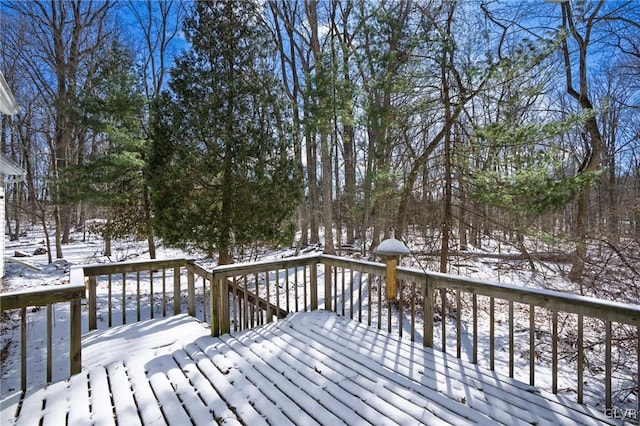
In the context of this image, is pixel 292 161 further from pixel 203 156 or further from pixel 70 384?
pixel 70 384

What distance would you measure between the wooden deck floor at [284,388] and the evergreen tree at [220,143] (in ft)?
11.1

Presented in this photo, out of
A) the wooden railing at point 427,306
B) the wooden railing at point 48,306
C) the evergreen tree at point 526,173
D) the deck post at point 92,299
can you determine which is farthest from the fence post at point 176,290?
the evergreen tree at point 526,173

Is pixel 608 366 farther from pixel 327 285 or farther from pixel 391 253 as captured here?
pixel 327 285

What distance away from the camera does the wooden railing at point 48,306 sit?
2426 mm

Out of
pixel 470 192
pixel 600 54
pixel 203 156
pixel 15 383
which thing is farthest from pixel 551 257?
pixel 15 383

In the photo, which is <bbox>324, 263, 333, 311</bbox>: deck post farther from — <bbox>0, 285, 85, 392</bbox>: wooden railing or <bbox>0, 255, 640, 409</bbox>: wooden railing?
<bbox>0, 285, 85, 392</bbox>: wooden railing

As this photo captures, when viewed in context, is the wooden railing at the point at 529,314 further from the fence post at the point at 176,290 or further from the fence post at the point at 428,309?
the fence post at the point at 176,290

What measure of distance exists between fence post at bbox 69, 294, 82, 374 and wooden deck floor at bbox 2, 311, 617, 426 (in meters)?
0.09

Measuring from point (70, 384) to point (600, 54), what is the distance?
14058 millimetres

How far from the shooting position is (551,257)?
7.31m

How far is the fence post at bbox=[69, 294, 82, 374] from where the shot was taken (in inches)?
105

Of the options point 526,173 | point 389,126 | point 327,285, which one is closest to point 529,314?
point 327,285

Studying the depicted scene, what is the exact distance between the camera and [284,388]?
2.43 m

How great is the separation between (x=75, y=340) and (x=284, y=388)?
1826 mm
